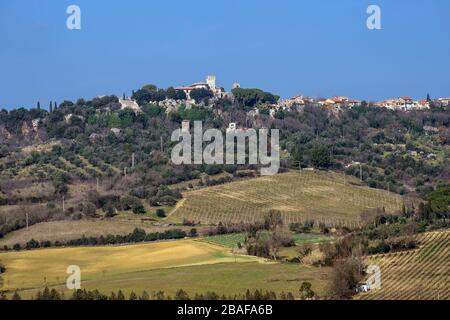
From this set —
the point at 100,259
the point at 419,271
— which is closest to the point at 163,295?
the point at 419,271

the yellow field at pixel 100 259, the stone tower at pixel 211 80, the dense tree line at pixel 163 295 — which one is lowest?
the yellow field at pixel 100 259

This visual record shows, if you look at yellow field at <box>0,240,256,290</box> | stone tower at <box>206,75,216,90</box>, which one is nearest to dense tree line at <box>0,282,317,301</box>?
yellow field at <box>0,240,256,290</box>

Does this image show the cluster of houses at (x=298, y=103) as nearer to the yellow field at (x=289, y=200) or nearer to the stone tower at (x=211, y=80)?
the stone tower at (x=211, y=80)

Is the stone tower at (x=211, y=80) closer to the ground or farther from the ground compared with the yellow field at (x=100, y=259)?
farther from the ground

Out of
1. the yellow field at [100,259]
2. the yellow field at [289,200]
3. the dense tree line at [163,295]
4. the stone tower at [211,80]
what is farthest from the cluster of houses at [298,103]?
the dense tree line at [163,295]

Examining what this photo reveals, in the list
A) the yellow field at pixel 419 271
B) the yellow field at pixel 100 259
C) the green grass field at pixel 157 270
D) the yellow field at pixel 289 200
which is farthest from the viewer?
the yellow field at pixel 289 200
